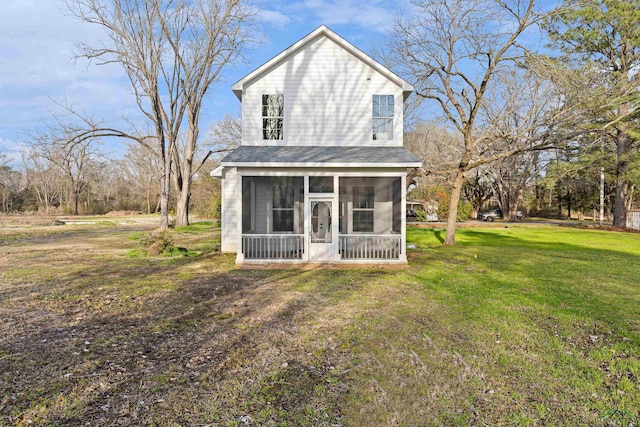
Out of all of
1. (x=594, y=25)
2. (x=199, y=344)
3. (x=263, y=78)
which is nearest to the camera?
(x=199, y=344)

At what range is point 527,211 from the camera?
51.6 metres

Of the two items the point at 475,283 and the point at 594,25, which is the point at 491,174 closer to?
the point at 594,25

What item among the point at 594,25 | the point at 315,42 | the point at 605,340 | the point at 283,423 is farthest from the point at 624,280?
the point at 594,25

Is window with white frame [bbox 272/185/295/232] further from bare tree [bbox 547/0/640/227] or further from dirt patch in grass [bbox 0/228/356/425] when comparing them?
bare tree [bbox 547/0/640/227]

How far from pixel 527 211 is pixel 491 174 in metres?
14.7

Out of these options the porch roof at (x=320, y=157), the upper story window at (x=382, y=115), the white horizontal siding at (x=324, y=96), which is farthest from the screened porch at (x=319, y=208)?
the upper story window at (x=382, y=115)

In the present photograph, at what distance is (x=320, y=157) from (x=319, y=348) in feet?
26.5

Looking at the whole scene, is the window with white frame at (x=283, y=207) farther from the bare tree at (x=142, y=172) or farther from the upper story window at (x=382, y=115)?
the bare tree at (x=142, y=172)

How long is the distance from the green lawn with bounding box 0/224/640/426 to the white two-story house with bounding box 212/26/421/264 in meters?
2.90

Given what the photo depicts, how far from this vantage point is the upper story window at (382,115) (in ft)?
47.0

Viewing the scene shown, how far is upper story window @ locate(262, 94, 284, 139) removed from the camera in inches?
562

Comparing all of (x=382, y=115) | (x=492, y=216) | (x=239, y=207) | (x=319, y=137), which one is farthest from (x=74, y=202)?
(x=492, y=216)

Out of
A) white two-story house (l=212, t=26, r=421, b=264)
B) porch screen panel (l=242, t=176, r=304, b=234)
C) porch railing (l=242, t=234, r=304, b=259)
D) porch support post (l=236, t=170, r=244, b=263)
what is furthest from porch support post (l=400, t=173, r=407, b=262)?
porch support post (l=236, t=170, r=244, b=263)

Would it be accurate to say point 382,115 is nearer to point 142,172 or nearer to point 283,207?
point 283,207
